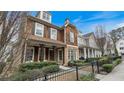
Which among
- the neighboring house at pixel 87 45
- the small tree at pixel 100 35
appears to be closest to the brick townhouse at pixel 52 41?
the neighboring house at pixel 87 45

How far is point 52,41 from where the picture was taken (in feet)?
40.0

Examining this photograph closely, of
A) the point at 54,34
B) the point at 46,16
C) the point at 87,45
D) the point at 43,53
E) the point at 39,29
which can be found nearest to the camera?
the point at 39,29

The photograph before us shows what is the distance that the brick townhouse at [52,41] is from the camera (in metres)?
11.3

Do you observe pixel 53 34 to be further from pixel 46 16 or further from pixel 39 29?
pixel 46 16

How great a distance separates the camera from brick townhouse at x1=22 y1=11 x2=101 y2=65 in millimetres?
11336

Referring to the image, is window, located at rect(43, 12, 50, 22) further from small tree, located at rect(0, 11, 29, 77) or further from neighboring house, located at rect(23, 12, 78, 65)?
small tree, located at rect(0, 11, 29, 77)

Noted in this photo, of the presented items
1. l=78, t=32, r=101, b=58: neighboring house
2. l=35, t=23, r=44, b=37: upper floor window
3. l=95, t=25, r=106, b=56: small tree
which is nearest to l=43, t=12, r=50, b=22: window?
l=35, t=23, r=44, b=37: upper floor window

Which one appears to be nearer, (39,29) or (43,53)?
(39,29)

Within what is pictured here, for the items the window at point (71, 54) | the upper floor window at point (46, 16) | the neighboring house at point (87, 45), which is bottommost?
the window at point (71, 54)

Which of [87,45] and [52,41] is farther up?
[87,45]

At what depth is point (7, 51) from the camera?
2568 millimetres

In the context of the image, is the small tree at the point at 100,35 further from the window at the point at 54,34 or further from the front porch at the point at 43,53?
the window at the point at 54,34

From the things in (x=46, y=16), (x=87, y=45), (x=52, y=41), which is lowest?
(x=52, y=41)

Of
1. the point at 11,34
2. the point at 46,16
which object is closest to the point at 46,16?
the point at 46,16
